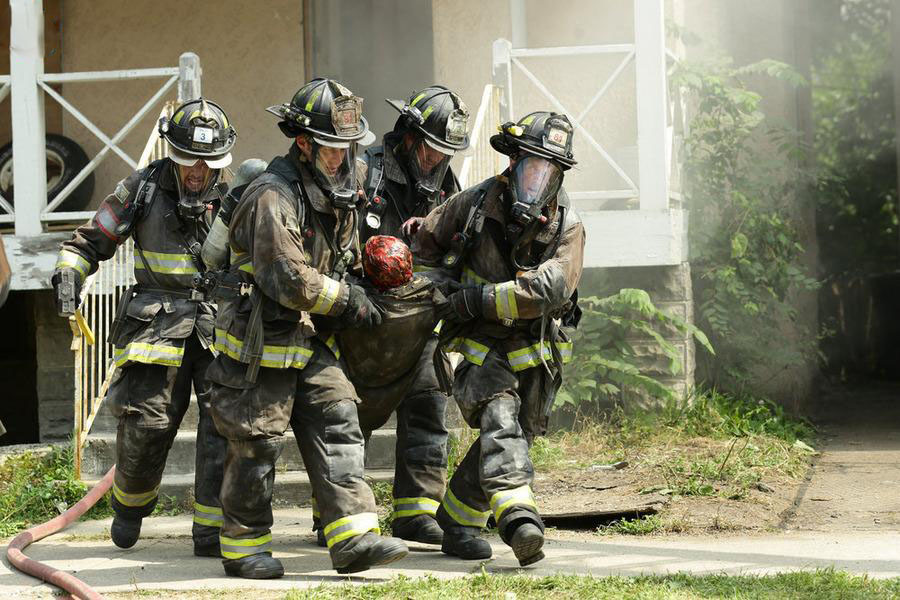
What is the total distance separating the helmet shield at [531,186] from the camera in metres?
5.54

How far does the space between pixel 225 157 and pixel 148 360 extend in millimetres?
1088

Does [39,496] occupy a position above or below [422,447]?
below

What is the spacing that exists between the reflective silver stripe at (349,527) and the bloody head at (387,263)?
996mm

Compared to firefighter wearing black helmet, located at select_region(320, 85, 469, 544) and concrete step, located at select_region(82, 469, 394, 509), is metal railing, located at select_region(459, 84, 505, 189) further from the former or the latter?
concrete step, located at select_region(82, 469, 394, 509)

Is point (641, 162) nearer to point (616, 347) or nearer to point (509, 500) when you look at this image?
point (616, 347)

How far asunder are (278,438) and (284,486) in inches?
74.6

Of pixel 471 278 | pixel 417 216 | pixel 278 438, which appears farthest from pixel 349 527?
pixel 417 216

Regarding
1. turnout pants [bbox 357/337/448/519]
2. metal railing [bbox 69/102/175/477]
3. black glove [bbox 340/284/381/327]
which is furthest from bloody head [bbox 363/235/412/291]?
metal railing [bbox 69/102/175/477]

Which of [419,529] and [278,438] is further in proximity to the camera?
[419,529]

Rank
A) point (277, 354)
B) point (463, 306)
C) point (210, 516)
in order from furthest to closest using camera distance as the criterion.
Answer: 1. point (210, 516)
2. point (463, 306)
3. point (277, 354)

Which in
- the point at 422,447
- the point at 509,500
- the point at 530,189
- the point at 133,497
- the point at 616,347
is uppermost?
the point at 530,189

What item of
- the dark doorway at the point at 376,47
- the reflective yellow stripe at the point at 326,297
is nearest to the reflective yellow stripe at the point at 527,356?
the reflective yellow stripe at the point at 326,297

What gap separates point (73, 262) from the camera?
6258mm

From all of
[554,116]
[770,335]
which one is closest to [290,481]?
[554,116]
